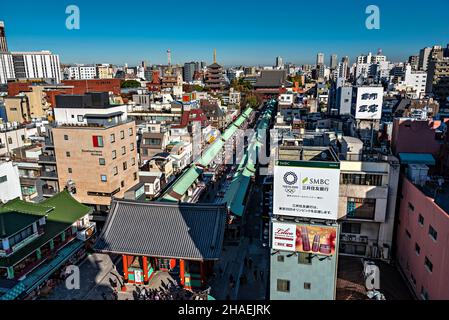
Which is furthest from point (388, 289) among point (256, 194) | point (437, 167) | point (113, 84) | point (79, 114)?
point (113, 84)

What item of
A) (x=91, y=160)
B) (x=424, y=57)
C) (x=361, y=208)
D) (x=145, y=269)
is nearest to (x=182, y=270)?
(x=145, y=269)

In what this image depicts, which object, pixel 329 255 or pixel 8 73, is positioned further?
pixel 8 73

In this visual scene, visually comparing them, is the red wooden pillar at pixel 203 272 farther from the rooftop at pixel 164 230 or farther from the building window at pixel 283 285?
the building window at pixel 283 285

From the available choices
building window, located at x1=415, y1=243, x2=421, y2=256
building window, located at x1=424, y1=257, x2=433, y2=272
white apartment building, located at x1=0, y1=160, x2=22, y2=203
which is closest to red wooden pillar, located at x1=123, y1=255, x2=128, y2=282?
white apartment building, located at x1=0, y1=160, x2=22, y2=203

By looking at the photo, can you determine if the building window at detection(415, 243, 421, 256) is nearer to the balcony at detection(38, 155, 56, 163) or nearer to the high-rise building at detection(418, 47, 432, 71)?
the balcony at detection(38, 155, 56, 163)
